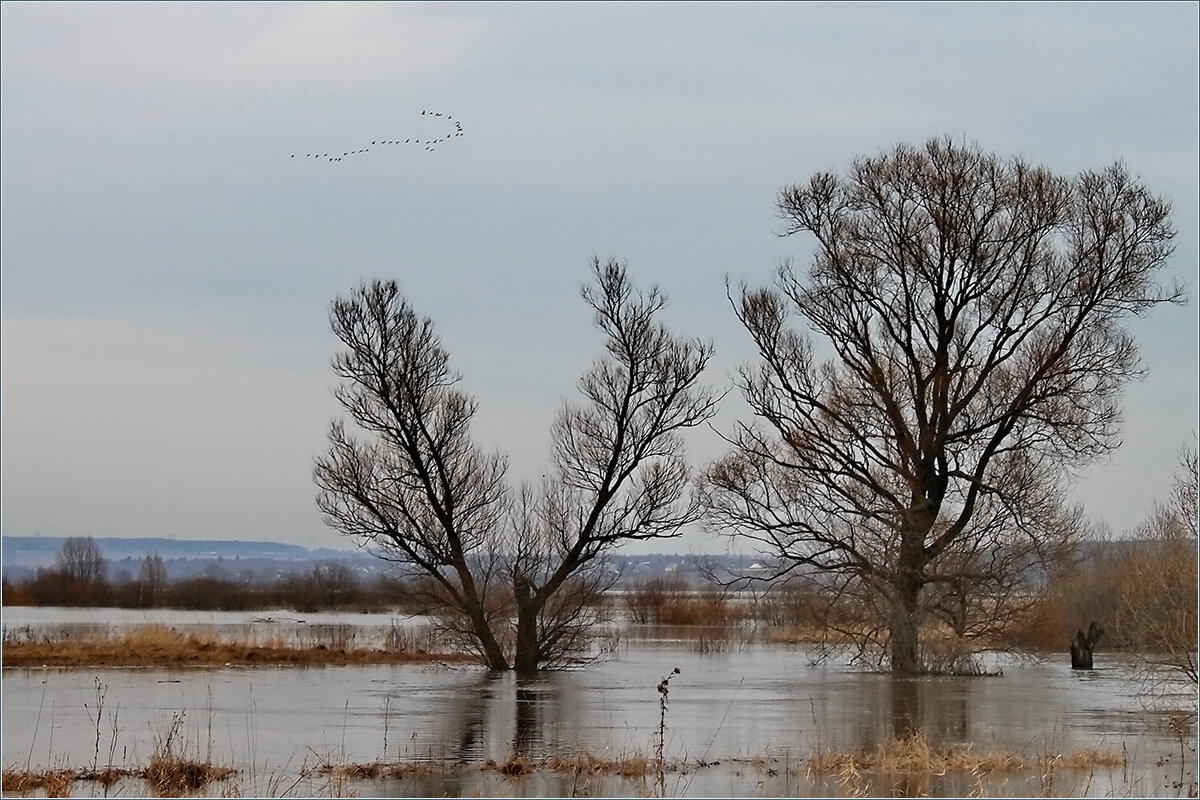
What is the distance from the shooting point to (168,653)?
1409 inches

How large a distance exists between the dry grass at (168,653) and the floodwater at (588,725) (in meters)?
1.84

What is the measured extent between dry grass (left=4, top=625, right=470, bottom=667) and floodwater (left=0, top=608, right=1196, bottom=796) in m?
1.84

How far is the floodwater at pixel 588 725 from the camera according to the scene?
1545 centimetres

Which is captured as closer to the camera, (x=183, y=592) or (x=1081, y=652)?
(x=1081, y=652)

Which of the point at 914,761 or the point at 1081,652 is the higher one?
the point at 914,761

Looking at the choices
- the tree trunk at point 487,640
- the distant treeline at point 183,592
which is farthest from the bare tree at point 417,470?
the distant treeline at point 183,592

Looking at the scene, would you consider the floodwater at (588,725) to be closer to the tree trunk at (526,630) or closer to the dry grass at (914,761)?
the dry grass at (914,761)

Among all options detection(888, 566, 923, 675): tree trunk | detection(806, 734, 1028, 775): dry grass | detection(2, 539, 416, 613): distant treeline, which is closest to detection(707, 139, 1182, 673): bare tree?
detection(888, 566, 923, 675): tree trunk

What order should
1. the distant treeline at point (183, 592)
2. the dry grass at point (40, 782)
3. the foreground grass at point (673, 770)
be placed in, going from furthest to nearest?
the distant treeline at point (183, 592) → the foreground grass at point (673, 770) → the dry grass at point (40, 782)

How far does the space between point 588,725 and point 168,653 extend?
721 inches

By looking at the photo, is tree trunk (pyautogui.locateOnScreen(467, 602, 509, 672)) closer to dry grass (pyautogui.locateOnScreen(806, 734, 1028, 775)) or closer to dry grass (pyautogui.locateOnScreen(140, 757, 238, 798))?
dry grass (pyautogui.locateOnScreen(806, 734, 1028, 775))

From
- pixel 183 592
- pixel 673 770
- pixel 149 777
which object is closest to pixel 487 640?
pixel 673 770

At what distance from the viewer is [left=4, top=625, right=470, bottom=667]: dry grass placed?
3447 centimetres

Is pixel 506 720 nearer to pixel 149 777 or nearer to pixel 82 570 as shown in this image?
pixel 149 777
